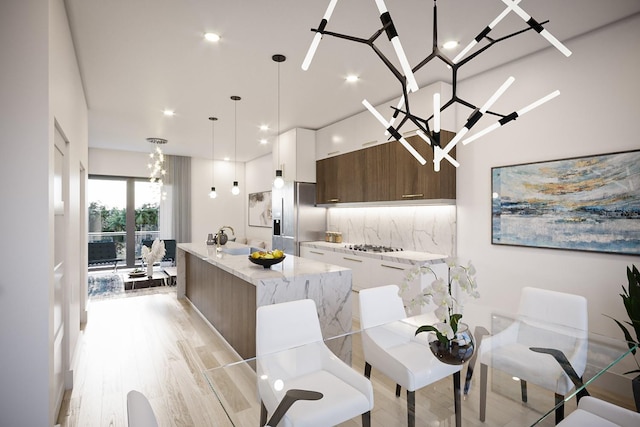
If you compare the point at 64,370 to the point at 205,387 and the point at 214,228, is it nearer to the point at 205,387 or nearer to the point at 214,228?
the point at 205,387

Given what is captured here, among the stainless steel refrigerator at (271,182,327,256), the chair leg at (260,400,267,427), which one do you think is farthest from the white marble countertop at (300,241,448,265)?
the chair leg at (260,400,267,427)

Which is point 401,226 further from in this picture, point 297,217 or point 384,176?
point 297,217

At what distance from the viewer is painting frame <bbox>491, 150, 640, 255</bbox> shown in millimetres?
2529

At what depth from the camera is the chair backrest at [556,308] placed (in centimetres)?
214

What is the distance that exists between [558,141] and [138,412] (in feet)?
11.3

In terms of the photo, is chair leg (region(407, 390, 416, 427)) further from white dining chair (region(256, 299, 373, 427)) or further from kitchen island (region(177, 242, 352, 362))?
kitchen island (region(177, 242, 352, 362))

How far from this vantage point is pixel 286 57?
3.15 m

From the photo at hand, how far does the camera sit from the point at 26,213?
174 cm

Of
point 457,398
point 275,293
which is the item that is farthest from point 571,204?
point 275,293

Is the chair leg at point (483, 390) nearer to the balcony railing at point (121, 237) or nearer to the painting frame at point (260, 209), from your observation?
the painting frame at point (260, 209)

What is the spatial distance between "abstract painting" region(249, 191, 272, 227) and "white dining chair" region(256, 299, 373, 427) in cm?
590

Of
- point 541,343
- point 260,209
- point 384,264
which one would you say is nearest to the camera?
Answer: point 541,343

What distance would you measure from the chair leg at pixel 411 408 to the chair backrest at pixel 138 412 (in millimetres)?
894

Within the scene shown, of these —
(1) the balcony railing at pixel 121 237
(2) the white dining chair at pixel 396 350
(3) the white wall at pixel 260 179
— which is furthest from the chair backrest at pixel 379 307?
(1) the balcony railing at pixel 121 237
